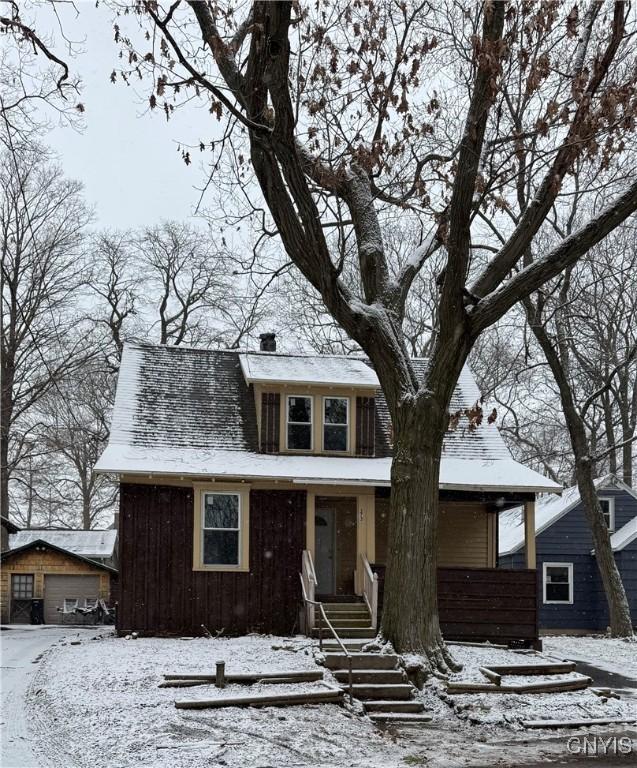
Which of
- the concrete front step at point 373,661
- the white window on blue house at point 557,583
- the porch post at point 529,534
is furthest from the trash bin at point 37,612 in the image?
the concrete front step at point 373,661

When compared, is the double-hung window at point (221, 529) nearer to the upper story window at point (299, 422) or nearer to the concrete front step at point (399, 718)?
the upper story window at point (299, 422)

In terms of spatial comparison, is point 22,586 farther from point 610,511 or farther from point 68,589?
point 610,511

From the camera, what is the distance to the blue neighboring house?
28438 mm

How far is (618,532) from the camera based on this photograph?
1156 inches

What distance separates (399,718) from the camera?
1100cm

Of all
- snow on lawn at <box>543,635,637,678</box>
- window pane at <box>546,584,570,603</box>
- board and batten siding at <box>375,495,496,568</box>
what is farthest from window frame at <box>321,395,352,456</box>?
window pane at <box>546,584,570,603</box>

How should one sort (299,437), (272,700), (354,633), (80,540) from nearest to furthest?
(272,700) < (354,633) < (299,437) < (80,540)

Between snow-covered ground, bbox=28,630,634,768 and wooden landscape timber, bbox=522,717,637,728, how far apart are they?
0.20 m

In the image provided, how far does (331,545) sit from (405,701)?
29.6ft

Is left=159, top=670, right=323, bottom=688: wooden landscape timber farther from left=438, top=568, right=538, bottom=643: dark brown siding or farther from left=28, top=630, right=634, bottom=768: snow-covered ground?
left=438, top=568, right=538, bottom=643: dark brown siding

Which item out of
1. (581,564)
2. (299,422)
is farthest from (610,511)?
(299,422)

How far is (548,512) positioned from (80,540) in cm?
1792

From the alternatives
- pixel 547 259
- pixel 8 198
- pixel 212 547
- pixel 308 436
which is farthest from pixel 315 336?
pixel 547 259

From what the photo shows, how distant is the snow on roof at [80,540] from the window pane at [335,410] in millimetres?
17041
